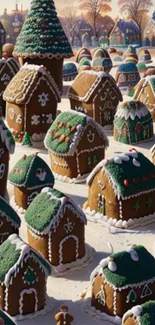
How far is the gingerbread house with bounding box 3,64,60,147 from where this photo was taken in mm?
26906

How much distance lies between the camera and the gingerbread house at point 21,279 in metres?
14.2

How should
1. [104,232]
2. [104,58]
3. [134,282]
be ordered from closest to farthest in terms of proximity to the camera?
[134,282]
[104,232]
[104,58]

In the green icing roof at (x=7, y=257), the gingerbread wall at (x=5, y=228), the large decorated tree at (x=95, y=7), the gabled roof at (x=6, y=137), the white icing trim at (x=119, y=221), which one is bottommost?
the large decorated tree at (x=95, y=7)

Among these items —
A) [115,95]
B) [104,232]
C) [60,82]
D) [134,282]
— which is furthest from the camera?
[60,82]

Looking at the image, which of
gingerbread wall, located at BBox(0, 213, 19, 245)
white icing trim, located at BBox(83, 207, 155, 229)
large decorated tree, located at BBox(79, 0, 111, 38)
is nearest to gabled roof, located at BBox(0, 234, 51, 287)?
gingerbread wall, located at BBox(0, 213, 19, 245)

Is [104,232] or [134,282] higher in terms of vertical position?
[134,282]

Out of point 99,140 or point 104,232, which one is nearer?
point 104,232

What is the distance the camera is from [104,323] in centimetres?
1423

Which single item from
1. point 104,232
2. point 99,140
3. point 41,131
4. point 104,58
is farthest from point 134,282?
point 104,58

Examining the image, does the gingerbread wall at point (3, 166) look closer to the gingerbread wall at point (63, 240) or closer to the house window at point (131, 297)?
the gingerbread wall at point (63, 240)

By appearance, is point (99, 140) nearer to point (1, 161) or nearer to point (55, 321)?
point (1, 161)

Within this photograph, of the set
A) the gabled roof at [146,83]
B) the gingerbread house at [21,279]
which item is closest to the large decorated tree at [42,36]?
the gabled roof at [146,83]

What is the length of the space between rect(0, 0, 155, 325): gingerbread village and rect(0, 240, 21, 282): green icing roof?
3cm

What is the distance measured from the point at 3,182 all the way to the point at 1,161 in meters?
0.72
